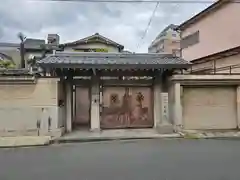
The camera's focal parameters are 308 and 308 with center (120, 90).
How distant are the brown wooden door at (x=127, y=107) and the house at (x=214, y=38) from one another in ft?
19.0

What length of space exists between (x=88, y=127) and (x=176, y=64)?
245 inches

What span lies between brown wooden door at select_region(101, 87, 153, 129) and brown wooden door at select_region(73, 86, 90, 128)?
131 centimetres

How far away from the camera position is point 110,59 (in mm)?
17188

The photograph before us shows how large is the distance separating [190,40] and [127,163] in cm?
2020

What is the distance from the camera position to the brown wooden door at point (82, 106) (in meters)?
18.2

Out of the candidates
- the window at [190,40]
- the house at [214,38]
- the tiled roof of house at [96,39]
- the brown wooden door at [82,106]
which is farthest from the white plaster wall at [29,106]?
the window at [190,40]

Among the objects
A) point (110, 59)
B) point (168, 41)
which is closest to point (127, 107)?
point (110, 59)

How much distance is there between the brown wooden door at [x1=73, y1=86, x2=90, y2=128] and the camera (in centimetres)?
1820

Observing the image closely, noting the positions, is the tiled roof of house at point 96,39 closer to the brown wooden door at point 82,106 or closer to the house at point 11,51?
the house at point 11,51

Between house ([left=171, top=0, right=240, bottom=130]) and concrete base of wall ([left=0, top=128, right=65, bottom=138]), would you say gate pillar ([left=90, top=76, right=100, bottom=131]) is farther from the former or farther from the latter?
house ([left=171, top=0, right=240, bottom=130])

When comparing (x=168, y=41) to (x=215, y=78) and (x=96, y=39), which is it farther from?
(x=215, y=78)

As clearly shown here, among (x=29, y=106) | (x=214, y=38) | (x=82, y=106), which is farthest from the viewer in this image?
(x=214, y=38)

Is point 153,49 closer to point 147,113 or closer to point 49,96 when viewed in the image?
point 147,113

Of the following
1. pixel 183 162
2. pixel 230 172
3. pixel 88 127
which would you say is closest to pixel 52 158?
pixel 183 162
